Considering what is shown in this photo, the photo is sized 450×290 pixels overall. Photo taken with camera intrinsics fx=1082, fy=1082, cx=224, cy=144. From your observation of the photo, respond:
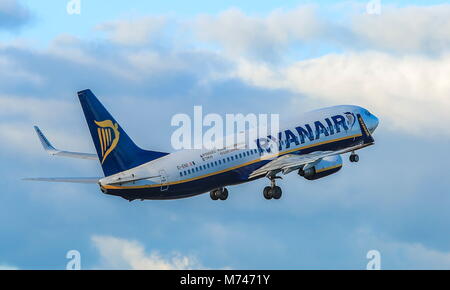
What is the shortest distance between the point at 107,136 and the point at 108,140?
1.16 feet

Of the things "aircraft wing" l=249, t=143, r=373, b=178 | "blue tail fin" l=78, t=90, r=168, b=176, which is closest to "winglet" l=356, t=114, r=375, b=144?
"aircraft wing" l=249, t=143, r=373, b=178

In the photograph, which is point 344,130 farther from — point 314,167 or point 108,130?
point 108,130

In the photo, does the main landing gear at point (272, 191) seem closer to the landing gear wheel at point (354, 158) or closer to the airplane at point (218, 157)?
the airplane at point (218, 157)

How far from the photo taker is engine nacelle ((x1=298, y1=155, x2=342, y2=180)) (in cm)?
10031

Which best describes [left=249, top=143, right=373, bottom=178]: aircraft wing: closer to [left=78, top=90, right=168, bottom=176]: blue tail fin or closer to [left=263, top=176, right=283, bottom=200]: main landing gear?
[left=263, top=176, right=283, bottom=200]: main landing gear

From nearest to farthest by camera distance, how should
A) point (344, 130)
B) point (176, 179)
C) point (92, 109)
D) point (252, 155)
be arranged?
1. point (92, 109)
2. point (176, 179)
3. point (252, 155)
4. point (344, 130)

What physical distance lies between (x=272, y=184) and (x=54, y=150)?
21.3 m

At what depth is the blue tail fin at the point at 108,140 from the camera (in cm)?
8662

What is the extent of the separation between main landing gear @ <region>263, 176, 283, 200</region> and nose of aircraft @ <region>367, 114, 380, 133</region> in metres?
16.5

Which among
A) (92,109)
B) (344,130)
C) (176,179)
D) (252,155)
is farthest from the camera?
(344,130)

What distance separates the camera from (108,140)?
288 ft

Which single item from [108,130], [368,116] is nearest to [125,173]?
[108,130]

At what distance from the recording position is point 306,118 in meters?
104

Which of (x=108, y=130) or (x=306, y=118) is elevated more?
(x=306, y=118)
